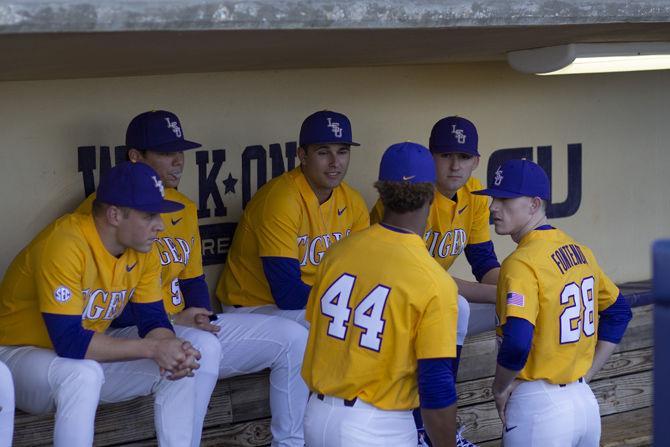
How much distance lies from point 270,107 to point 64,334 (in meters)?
1.61

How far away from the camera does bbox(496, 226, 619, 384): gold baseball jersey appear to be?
10.8ft

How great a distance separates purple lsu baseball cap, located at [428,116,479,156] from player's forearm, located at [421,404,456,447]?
1.71 meters

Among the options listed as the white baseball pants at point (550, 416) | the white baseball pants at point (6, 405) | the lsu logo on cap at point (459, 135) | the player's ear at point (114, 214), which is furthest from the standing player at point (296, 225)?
the white baseball pants at point (6, 405)

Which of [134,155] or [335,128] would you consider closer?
[134,155]

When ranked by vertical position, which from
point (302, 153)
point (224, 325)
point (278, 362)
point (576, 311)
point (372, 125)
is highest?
point (372, 125)

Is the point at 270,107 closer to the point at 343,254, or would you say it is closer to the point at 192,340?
the point at 192,340

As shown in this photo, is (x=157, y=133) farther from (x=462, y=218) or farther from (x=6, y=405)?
(x=462, y=218)

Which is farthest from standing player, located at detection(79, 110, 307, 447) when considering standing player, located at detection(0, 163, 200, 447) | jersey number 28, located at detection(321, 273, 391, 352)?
jersey number 28, located at detection(321, 273, 391, 352)

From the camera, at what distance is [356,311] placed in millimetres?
2941

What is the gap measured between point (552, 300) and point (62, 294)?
1.45 metres

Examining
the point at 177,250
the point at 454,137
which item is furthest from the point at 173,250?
the point at 454,137

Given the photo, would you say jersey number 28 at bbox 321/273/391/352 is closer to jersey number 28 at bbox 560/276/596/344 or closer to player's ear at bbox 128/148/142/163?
jersey number 28 at bbox 560/276/596/344

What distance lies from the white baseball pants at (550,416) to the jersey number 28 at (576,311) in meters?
0.16

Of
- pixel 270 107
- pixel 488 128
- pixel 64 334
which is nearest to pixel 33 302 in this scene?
pixel 64 334
